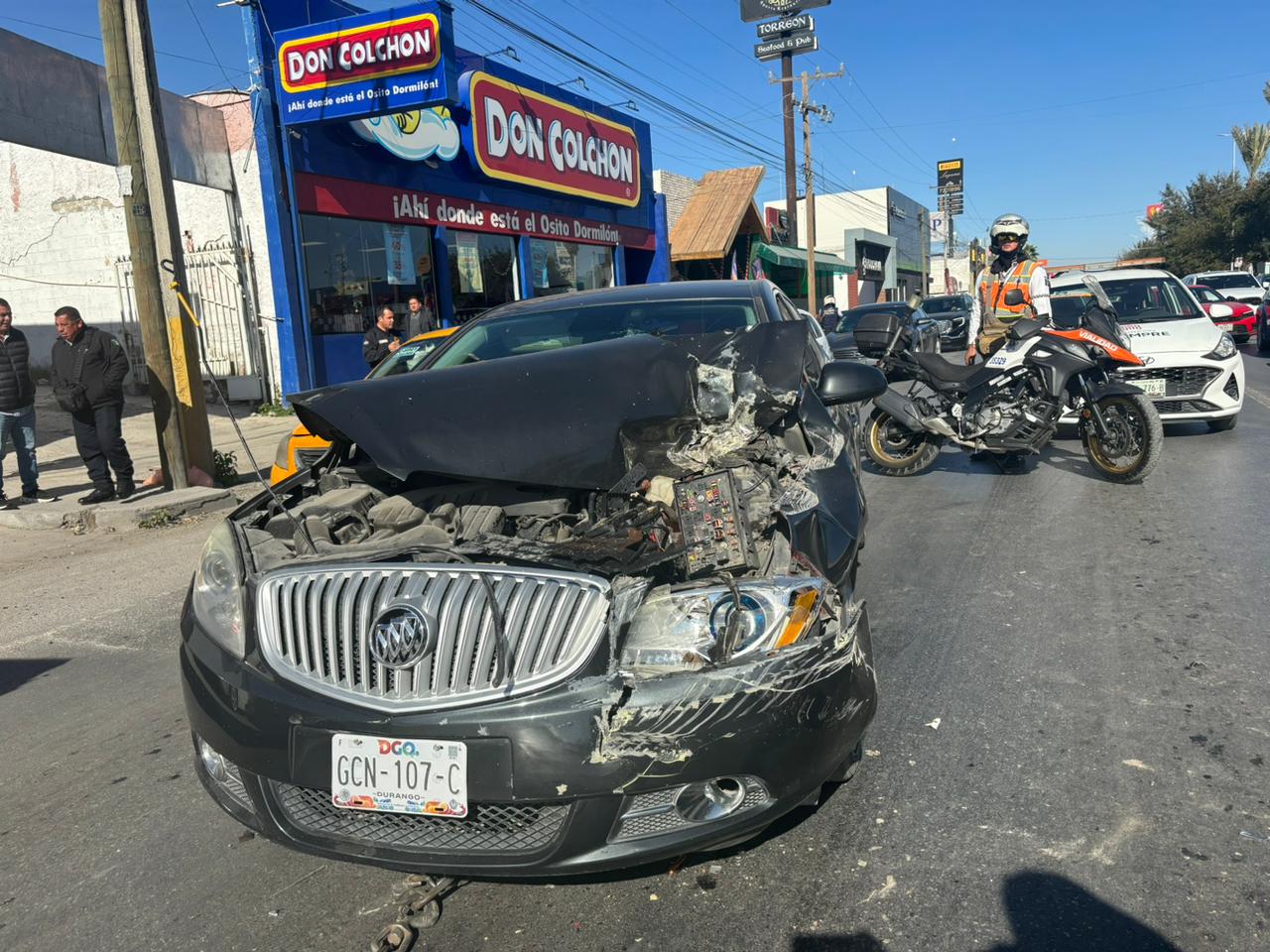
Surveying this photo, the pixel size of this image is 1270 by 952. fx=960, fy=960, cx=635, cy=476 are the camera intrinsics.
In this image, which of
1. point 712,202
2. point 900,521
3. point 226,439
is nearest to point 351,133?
point 226,439

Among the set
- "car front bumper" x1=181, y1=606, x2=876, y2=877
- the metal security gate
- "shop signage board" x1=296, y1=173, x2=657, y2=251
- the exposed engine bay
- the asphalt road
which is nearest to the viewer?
"car front bumper" x1=181, y1=606, x2=876, y2=877

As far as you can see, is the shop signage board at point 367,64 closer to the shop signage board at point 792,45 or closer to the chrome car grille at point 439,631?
the chrome car grille at point 439,631

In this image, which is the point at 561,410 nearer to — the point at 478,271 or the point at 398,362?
the point at 398,362

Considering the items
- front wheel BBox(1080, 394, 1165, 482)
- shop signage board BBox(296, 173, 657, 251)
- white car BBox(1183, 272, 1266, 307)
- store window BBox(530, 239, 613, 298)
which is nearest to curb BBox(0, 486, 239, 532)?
shop signage board BBox(296, 173, 657, 251)

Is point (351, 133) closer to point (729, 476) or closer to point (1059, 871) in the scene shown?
point (729, 476)

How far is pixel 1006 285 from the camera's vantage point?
8.12 meters

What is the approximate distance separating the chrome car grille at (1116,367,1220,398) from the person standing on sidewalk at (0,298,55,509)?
9.81 metres

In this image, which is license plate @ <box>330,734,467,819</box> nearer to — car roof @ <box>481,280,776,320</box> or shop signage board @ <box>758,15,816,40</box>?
car roof @ <box>481,280,776,320</box>

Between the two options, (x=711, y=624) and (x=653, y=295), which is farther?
(x=653, y=295)

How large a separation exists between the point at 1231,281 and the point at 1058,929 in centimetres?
2710

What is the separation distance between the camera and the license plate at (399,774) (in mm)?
2191

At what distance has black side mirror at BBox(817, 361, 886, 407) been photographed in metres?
3.98

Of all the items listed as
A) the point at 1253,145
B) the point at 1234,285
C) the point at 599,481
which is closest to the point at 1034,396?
the point at 599,481

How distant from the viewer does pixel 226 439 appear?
11.8 metres
